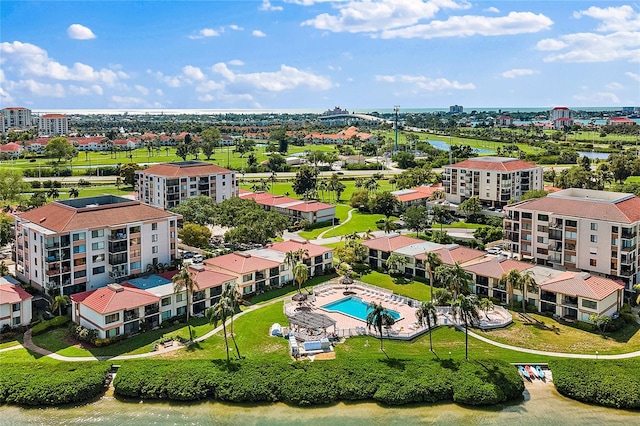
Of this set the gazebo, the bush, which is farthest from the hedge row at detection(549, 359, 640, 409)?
the bush

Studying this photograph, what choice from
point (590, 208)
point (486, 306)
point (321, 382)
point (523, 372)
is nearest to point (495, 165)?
point (590, 208)

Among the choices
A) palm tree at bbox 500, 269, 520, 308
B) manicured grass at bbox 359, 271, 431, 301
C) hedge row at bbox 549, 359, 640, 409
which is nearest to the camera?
hedge row at bbox 549, 359, 640, 409

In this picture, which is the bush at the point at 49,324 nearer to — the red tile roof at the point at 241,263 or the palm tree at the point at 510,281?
the red tile roof at the point at 241,263

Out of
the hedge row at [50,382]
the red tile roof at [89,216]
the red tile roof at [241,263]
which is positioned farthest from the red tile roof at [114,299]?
the red tile roof at [241,263]

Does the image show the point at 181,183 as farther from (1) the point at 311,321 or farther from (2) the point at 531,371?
(2) the point at 531,371

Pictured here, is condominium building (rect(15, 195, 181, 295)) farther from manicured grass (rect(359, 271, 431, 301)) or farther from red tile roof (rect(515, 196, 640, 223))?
red tile roof (rect(515, 196, 640, 223))

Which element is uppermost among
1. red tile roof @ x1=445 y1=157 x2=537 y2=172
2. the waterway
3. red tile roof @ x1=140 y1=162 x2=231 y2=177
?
red tile roof @ x1=445 y1=157 x2=537 y2=172

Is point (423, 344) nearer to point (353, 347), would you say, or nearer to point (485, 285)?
point (353, 347)
